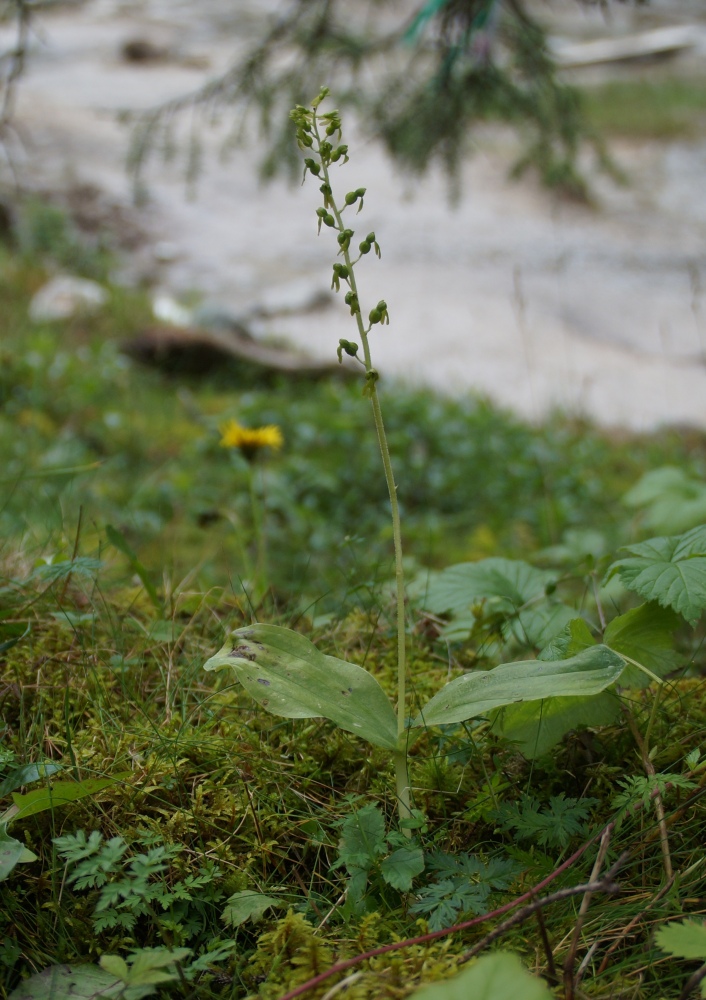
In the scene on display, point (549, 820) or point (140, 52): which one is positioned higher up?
point (140, 52)

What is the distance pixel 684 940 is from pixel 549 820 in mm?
275

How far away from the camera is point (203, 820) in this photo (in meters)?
1.20

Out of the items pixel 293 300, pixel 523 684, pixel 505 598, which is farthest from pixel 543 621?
pixel 293 300

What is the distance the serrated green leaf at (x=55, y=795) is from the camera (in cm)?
113

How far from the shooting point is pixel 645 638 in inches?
52.9

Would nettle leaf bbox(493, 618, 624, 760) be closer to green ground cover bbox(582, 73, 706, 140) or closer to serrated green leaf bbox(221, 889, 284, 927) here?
serrated green leaf bbox(221, 889, 284, 927)

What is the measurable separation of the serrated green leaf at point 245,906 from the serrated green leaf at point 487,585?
0.63 meters

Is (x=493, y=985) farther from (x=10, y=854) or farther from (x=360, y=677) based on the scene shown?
(x=10, y=854)

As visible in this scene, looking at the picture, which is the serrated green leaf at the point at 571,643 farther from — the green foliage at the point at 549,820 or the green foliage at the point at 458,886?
the green foliage at the point at 458,886

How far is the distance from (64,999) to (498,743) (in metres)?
0.69

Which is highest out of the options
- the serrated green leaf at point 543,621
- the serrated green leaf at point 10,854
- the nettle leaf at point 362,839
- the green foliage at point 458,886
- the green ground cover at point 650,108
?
the green ground cover at point 650,108

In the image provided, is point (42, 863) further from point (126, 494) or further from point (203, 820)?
point (126, 494)

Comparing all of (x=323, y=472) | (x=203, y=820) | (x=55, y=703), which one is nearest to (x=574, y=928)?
(x=203, y=820)

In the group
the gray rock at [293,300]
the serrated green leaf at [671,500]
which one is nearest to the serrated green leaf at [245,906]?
the serrated green leaf at [671,500]
